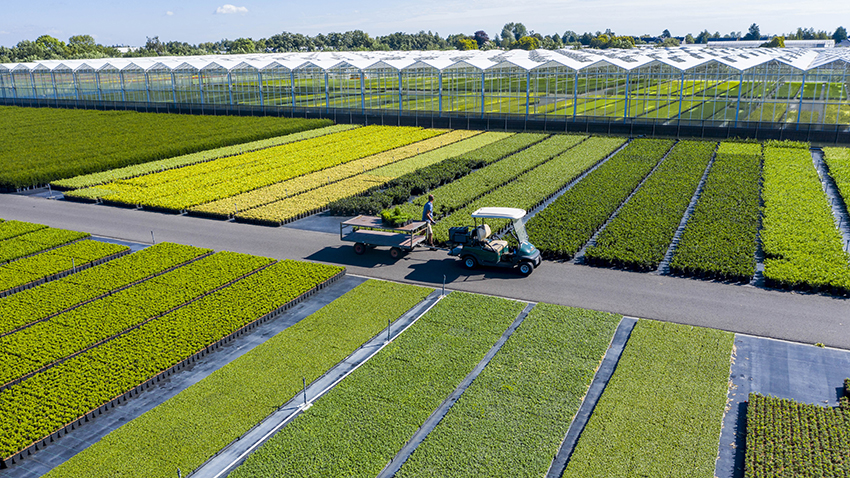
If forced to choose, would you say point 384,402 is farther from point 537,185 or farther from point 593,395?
point 537,185

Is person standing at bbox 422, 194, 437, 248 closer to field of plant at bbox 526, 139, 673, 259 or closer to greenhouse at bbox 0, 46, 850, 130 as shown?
field of plant at bbox 526, 139, 673, 259

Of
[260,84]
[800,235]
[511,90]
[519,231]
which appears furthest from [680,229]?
[260,84]

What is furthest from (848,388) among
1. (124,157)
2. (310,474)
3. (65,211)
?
(124,157)

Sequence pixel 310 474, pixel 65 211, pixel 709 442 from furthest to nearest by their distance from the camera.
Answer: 1. pixel 65 211
2. pixel 709 442
3. pixel 310 474

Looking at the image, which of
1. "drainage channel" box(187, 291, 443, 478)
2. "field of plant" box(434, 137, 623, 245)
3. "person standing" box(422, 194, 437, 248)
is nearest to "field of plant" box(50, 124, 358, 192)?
"person standing" box(422, 194, 437, 248)

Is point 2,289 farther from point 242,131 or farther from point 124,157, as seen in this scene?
point 242,131
